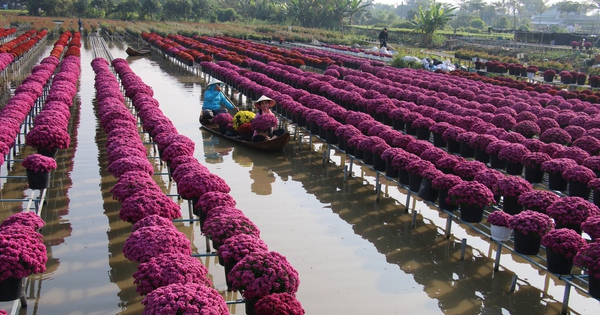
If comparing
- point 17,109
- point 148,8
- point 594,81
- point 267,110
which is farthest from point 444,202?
point 148,8

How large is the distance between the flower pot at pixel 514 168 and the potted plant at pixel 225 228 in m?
6.22

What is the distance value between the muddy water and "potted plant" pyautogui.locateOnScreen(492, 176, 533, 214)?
71 centimetres

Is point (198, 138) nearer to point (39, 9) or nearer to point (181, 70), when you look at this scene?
point (181, 70)

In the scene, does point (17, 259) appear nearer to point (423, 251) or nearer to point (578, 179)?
point (423, 251)

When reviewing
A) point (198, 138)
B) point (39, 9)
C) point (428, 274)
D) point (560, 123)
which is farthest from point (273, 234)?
point (39, 9)

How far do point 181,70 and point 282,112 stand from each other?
16.5 metres

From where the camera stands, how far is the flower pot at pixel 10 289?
20.2 feet

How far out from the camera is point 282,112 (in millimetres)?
16656

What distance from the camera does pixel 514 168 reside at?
11438 millimetres

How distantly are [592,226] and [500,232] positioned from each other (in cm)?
115

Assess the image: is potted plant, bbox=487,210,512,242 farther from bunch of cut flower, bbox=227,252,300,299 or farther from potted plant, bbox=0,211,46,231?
potted plant, bbox=0,211,46,231

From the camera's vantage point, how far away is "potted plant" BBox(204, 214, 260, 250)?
721 cm

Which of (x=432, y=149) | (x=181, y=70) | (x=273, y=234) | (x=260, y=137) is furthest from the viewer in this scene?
(x=181, y=70)

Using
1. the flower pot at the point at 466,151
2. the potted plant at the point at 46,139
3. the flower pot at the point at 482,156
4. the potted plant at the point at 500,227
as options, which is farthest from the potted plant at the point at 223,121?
the potted plant at the point at 500,227
